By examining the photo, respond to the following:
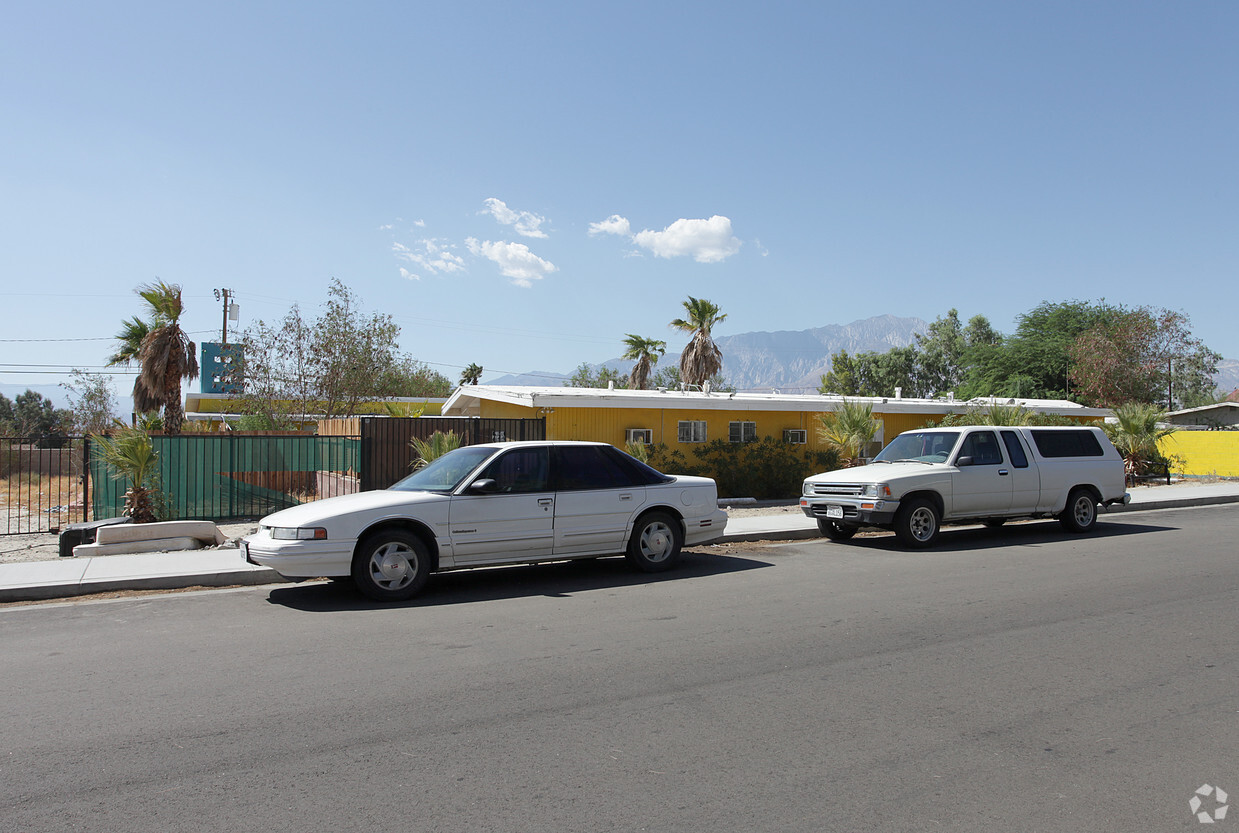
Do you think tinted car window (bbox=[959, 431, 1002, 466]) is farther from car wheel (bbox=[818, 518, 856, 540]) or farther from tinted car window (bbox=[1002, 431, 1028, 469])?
car wheel (bbox=[818, 518, 856, 540])

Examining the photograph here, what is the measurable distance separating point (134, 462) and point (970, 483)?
12.6 m

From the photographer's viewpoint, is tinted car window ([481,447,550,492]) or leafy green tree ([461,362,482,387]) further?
leafy green tree ([461,362,482,387])

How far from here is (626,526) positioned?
9312 millimetres

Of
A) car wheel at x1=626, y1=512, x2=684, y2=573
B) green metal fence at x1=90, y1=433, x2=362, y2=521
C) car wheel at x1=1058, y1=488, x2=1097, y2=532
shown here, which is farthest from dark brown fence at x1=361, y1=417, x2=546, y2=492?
car wheel at x1=1058, y1=488, x2=1097, y2=532

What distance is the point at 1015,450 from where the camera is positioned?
12.6m

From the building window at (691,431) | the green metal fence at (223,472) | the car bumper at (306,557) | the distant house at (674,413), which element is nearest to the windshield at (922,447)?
the distant house at (674,413)

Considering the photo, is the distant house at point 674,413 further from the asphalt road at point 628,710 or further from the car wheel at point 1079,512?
the asphalt road at point 628,710

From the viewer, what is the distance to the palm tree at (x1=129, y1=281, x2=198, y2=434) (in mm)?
21891

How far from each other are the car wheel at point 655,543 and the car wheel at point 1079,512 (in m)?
7.17

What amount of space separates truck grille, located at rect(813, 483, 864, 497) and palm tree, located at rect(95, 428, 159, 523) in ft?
33.7

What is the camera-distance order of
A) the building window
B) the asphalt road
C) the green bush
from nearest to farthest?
the asphalt road, the green bush, the building window

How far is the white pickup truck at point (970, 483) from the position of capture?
11.6 metres
